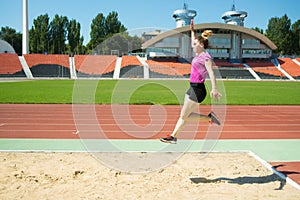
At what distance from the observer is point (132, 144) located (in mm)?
7297

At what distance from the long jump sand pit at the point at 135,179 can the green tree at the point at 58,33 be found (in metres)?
75.4

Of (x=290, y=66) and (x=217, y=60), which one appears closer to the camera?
(x=290, y=66)

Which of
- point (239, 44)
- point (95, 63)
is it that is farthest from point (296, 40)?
point (95, 63)

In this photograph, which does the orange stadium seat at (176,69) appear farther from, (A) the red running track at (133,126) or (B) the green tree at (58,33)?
(B) the green tree at (58,33)

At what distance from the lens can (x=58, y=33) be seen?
252 ft

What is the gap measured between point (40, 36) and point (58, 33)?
14.5 feet

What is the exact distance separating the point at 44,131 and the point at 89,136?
1.59 m

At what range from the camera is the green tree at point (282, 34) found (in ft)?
290

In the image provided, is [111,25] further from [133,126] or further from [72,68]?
[133,126]

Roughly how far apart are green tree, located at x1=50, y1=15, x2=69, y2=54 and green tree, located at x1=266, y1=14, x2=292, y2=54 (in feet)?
196

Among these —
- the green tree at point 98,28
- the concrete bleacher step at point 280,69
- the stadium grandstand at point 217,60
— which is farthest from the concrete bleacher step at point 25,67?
the concrete bleacher step at point 280,69

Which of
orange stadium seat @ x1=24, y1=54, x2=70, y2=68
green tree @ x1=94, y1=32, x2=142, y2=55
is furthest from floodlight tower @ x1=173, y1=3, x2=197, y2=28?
green tree @ x1=94, y1=32, x2=142, y2=55

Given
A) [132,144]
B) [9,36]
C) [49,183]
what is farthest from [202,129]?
[9,36]

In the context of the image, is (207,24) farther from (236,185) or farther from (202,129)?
(236,185)
